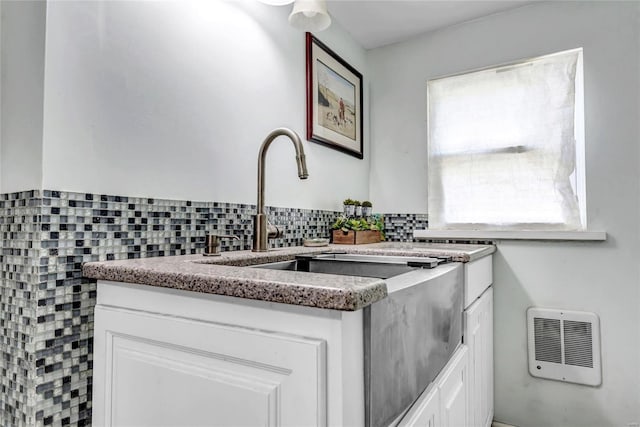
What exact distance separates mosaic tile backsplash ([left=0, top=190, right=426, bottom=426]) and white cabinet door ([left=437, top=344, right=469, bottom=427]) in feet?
2.93

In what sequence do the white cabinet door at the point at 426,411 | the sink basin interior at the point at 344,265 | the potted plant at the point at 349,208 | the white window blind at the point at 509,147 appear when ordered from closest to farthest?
1. the white cabinet door at the point at 426,411
2. the sink basin interior at the point at 344,265
3. the white window blind at the point at 509,147
4. the potted plant at the point at 349,208

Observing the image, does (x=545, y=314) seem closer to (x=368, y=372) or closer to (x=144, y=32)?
(x=368, y=372)

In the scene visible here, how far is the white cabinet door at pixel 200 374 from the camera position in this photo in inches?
23.3

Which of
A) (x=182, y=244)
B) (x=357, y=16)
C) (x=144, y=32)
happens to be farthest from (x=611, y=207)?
(x=144, y=32)

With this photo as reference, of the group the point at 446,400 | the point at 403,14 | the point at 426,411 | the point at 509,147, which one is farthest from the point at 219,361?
the point at 403,14

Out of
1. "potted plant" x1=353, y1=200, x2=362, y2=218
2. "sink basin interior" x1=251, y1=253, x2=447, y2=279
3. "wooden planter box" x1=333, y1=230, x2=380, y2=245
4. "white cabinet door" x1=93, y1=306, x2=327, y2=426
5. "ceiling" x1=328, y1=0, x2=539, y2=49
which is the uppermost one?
"ceiling" x1=328, y1=0, x2=539, y2=49

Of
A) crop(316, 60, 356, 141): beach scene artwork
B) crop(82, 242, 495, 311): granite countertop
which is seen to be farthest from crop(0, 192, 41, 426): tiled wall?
crop(316, 60, 356, 141): beach scene artwork

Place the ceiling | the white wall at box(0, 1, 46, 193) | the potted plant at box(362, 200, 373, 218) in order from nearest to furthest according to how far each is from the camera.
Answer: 1. the white wall at box(0, 1, 46, 193)
2. the ceiling
3. the potted plant at box(362, 200, 373, 218)

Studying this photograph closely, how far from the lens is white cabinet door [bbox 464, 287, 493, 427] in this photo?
4.47 feet

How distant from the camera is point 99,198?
0.96 meters

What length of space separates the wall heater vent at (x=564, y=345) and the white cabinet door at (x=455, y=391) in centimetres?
84

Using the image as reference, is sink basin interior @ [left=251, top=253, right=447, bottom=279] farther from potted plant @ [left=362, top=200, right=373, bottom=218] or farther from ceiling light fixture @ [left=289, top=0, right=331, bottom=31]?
ceiling light fixture @ [left=289, top=0, right=331, bottom=31]

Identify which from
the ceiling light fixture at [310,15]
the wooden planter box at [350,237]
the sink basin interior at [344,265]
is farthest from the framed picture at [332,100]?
the sink basin interior at [344,265]

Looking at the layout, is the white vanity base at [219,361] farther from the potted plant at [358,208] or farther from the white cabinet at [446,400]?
the potted plant at [358,208]
